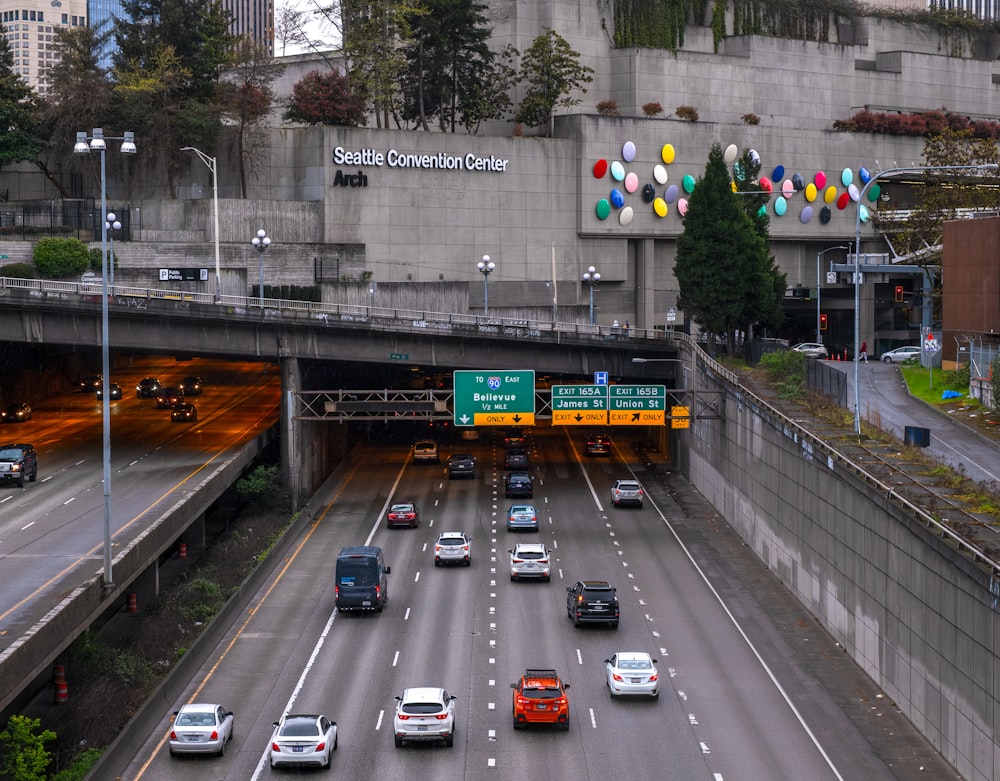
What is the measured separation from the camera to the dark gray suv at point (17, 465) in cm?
6400

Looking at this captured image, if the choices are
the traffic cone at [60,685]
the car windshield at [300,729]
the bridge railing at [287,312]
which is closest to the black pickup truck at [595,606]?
the car windshield at [300,729]

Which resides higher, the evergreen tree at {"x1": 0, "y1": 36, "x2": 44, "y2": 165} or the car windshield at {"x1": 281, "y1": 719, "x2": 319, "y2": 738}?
the evergreen tree at {"x1": 0, "y1": 36, "x2": 44, "y2": 165}

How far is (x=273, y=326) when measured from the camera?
2916 inches

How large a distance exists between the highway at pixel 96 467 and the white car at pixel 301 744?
7615 mm

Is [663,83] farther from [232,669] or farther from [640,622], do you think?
[232,669]

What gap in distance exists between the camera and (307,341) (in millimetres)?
74812

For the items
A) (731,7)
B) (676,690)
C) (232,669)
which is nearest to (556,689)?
(676,690)

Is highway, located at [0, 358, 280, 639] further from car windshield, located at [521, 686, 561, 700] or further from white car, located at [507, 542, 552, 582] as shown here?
white car, located at [507, 542, 552, 582]

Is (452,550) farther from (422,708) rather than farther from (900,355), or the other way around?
(900,355)

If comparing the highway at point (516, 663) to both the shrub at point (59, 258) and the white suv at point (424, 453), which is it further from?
the shrub at point (59, 258)

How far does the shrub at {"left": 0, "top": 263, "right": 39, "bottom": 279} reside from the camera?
87.3 metres

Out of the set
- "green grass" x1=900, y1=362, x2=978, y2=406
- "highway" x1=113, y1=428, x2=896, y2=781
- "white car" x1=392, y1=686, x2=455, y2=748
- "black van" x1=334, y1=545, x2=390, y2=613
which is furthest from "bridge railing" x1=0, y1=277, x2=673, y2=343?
"white car" x1=392, y1=686, x2=455, y2=748

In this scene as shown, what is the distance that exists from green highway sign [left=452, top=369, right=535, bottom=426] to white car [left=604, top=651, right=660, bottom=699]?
2682 cm

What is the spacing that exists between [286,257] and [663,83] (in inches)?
1415
